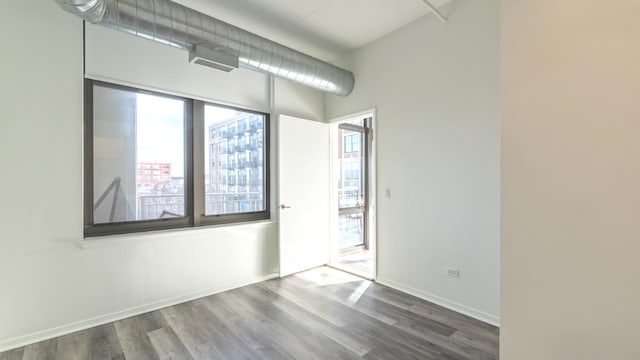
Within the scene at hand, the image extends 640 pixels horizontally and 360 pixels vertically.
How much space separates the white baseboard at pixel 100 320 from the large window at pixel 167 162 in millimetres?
772

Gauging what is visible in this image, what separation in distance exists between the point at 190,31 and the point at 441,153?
2671mm

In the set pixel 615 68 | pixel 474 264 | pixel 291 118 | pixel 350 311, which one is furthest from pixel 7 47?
pixel 474 264

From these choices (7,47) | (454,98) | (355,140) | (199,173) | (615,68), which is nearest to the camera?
(615,68)

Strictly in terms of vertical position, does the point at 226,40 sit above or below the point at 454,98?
above

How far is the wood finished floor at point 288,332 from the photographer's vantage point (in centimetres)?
215

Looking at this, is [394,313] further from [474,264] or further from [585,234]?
[585,234]

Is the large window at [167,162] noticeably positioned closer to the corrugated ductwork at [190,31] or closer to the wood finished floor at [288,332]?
the corrugated ductwork at [190,31]

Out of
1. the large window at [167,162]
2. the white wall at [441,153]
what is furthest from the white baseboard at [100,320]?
the white wall at [441,153]

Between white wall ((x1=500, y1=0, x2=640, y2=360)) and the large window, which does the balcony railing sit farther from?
white wall ((x1=500, y1=0, x2=640, y2=360))

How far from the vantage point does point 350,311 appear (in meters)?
2.81

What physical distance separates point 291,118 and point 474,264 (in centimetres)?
277

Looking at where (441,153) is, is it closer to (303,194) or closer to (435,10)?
(435,10)

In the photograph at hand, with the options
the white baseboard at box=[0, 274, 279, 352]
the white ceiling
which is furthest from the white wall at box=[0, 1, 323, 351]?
the white ceiling

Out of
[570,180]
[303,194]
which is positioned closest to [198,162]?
[303,194]
